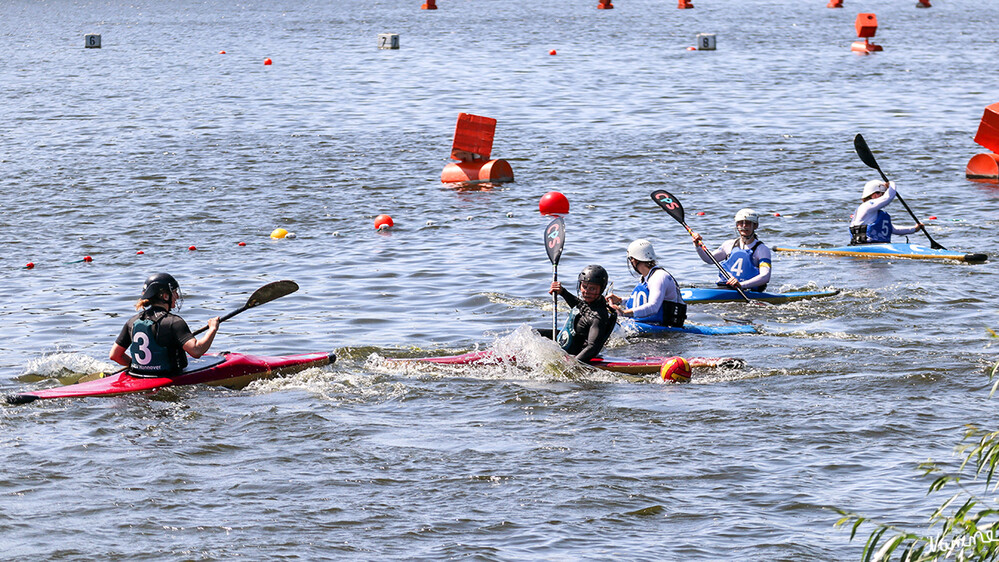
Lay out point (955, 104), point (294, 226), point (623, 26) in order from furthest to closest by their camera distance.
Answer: point (623, 26)
point (955, 104)
point (294, 226)

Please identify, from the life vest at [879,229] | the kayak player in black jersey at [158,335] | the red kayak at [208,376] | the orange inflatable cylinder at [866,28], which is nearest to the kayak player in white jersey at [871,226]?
the life vest at [879,229]

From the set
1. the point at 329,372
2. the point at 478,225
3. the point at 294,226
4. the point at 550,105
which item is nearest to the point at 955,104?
the point at 550,105

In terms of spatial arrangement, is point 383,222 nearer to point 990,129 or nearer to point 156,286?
point 156,286

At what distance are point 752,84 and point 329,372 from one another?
1100 inches

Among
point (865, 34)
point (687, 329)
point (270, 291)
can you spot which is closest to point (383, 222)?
point (687, 329)

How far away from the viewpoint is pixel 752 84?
37.1 meters

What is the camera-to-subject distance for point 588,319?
11586 mm

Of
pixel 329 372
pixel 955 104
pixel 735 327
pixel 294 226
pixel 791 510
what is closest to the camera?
pixel 791 510

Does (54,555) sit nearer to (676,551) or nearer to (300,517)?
(300,517)

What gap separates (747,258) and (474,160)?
31.7 ft

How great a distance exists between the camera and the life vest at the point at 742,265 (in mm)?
14617

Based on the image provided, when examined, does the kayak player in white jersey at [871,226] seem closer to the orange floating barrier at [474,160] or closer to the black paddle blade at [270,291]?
the orange floating barrier at [474,160]

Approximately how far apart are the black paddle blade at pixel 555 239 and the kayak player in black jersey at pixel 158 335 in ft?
12.1

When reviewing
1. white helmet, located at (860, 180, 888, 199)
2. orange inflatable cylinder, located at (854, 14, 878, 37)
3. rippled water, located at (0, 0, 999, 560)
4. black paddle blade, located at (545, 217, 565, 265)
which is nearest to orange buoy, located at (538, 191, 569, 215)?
rippled water, located at (0, 0, 999, 560)
